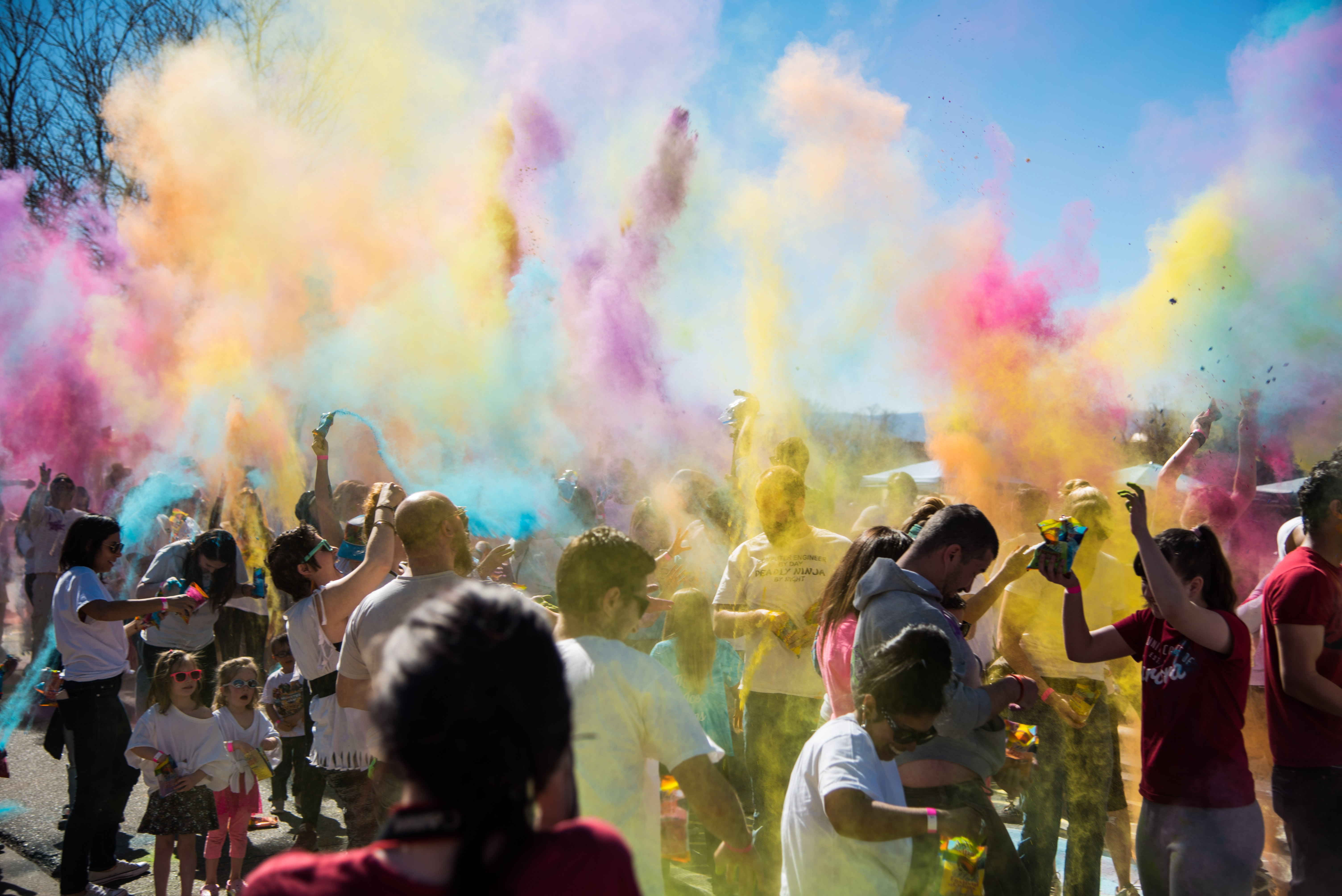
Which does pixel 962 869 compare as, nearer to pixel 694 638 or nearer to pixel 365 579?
pixel 694 638

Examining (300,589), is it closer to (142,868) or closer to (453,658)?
(142,868)

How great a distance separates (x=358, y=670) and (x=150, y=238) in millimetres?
10117

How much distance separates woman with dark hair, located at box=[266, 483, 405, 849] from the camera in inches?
131

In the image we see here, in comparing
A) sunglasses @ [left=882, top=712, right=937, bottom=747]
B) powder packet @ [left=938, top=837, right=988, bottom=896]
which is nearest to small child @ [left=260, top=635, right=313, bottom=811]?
sunglasses @ [left=882, top=712, right=937, bottom=747]

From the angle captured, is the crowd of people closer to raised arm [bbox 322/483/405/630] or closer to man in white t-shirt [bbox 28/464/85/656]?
raised arm [bbox 322/483/405/630]

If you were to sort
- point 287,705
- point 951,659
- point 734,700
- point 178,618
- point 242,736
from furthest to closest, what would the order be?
1. point 178,618
2. point 287,705
3. point 734,700
4. point 242,736
5. point 951,659

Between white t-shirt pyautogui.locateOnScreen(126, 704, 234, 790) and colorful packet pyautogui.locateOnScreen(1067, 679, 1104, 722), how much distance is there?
388 centimetres

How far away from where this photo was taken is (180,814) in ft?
12.2

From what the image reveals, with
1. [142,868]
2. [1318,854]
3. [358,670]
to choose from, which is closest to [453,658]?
[358,670]

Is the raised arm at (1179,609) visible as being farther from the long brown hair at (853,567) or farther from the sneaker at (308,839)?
the sneaker at (308,839)

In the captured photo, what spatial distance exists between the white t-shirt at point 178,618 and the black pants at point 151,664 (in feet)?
0.13

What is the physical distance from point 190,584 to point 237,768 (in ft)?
4.92

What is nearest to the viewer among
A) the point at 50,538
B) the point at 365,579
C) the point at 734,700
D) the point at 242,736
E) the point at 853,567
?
the point at 853,567

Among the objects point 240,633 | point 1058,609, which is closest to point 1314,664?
point 1058,609
